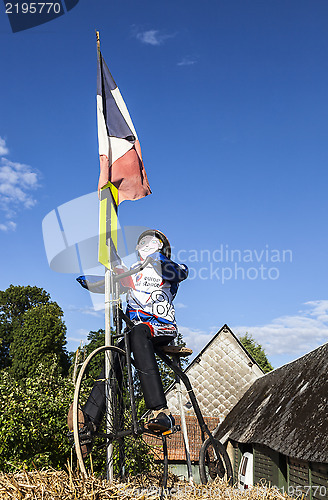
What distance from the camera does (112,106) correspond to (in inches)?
247

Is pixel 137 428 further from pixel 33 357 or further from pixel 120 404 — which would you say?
pixel 33 357

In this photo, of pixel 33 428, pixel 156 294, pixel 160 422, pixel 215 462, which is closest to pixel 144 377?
pixel 160 422

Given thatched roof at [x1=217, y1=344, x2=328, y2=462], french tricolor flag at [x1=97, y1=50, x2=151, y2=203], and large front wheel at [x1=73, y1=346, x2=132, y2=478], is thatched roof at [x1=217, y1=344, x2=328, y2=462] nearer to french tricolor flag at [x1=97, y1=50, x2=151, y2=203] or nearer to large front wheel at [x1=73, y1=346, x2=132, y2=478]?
large front wheel at [x1=73, y1=346, x2=132, y2=478]

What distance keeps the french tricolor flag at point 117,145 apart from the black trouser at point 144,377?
187cm

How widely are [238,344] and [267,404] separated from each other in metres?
6.22

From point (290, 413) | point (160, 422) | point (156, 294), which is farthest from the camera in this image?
point (290, 413)

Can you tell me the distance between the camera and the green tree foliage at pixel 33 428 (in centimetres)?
754

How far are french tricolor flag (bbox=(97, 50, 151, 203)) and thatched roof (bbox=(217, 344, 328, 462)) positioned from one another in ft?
19.1

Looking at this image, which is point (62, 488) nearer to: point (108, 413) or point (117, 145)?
point (108, 413)

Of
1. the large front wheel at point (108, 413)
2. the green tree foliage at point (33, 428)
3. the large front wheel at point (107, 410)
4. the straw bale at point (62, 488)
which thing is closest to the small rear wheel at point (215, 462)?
the large front wheel at point (108, 413)

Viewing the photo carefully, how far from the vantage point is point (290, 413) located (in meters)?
11.5

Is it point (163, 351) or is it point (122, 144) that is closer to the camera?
point (163, 351)

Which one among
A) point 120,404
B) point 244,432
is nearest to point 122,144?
point 120,404

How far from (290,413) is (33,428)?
6.48m
